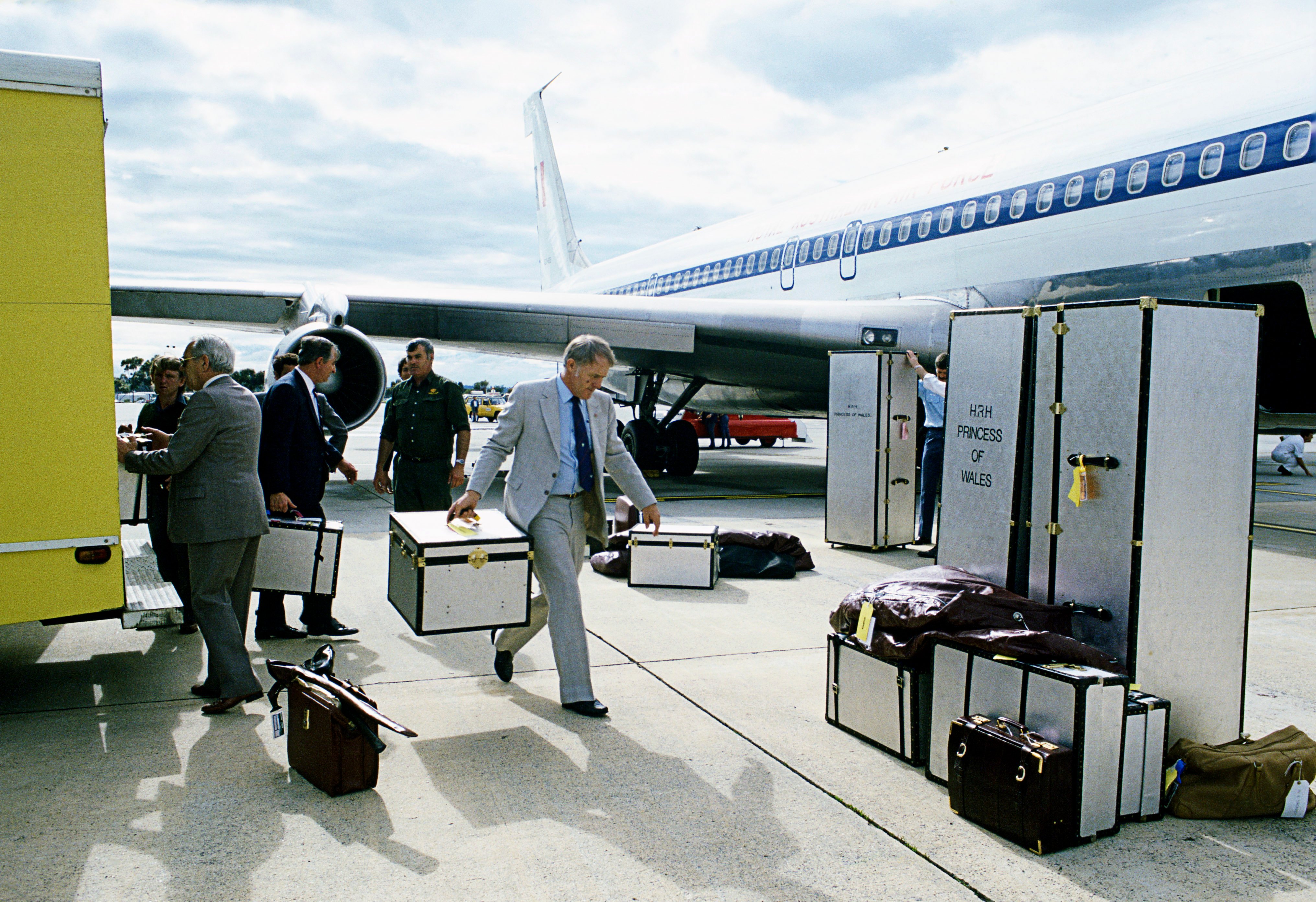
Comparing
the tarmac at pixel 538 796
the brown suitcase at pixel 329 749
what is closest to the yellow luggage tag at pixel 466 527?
the tarmac at pixel 538 796

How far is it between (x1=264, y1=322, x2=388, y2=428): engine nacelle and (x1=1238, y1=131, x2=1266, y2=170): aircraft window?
8.32 metres

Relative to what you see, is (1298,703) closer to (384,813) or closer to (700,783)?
(700,783)

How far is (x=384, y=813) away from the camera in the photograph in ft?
10.3

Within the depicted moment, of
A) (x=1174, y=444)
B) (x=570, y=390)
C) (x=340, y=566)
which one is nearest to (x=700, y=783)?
(x=570, y=390)

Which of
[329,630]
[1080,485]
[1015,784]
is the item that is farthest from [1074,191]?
[329,630]

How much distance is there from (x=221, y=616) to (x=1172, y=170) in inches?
307

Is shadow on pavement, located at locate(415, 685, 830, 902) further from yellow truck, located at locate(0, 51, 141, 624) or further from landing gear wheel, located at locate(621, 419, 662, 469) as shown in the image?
landing gear wheel, located at locate(621, 419, 662, 469)

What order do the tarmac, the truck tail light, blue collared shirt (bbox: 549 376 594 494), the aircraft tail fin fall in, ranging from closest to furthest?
the tarmac → the truck tail light → blue collared shirt (bbox: 549 376 594 494) → the aircraft tail fin

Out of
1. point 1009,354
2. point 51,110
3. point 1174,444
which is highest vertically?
point 51,110

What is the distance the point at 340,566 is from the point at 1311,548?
27.5 feet

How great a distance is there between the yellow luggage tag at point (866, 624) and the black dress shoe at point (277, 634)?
322cm

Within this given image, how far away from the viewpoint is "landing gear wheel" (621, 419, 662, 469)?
14.8 meters

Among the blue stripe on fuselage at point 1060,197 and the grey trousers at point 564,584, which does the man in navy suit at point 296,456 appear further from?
the blue stripe on fuselage at point 1060,197

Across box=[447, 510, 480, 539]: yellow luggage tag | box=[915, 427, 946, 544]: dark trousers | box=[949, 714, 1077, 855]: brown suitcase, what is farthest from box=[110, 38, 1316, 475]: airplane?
box=[447, 510, 480, 539]: yellow luggage tag
